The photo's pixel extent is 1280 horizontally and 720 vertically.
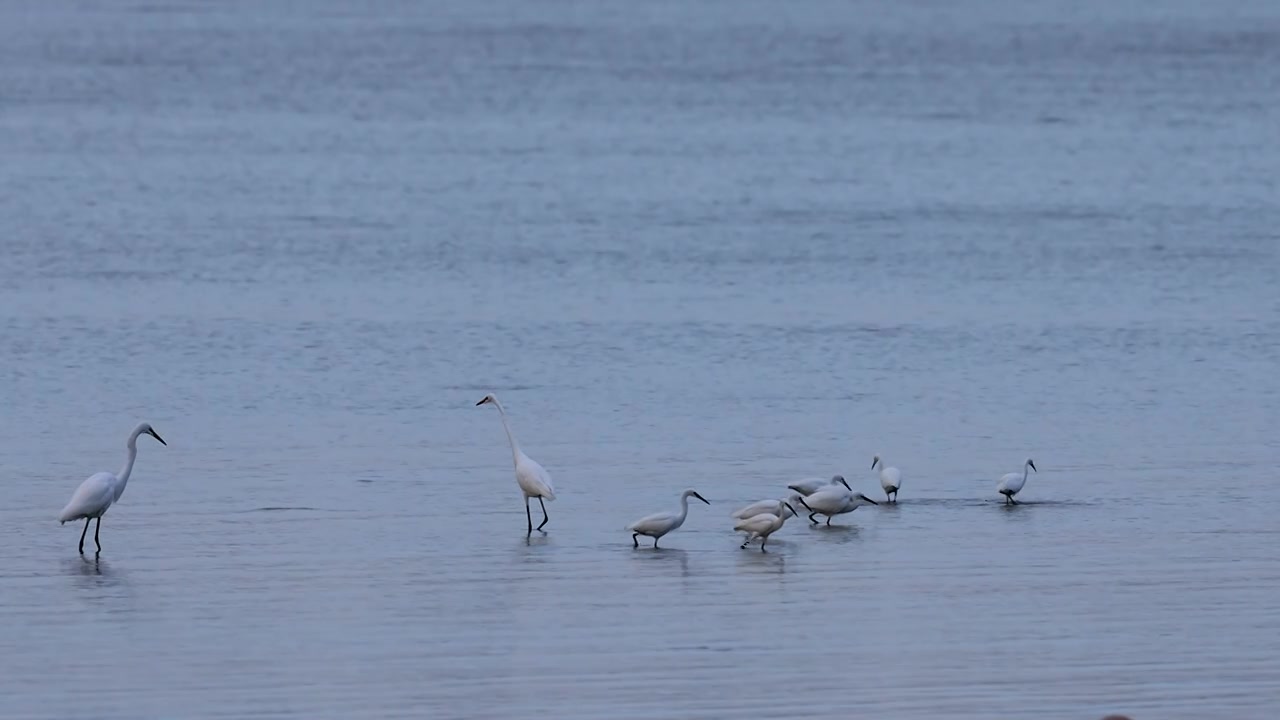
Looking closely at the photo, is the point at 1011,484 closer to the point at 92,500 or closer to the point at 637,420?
the point at 637,420

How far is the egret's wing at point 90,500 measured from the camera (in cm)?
1366

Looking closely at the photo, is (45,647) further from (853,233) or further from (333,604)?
(853,233)

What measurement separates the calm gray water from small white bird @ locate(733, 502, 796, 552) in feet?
0.94

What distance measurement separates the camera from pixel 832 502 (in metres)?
14.4

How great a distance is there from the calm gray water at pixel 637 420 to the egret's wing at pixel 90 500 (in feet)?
0.91

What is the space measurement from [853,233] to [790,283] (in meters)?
6.42

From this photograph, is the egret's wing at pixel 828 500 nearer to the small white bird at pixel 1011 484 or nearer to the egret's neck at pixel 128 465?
the small white bird at pixel 1011 484

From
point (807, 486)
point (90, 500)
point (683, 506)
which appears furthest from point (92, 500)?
point (807, 486)

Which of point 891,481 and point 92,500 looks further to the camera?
point 891,481

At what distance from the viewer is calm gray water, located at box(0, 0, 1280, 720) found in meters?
11.2

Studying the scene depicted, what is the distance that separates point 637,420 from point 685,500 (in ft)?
16.6

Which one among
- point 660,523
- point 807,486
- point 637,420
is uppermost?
point 637,420

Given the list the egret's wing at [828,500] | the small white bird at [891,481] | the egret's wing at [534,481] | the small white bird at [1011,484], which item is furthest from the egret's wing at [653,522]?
the small white bird at [1011,484]

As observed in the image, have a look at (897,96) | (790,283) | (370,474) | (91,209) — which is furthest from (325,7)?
(370,474)
